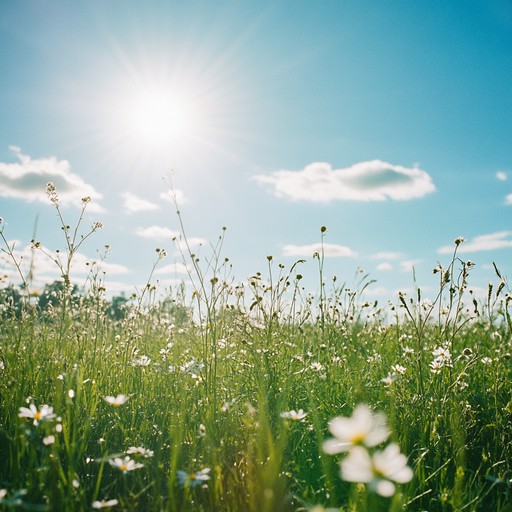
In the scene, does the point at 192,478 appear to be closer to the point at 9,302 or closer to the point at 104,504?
the point at 104,504

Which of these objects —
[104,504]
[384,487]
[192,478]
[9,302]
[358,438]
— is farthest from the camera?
[9,302]

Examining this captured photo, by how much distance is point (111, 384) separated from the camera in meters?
3.33

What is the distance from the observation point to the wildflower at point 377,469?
39.6 inches

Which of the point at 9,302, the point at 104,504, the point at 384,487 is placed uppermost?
the point at 9,302

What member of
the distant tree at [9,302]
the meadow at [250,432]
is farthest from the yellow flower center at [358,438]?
the distant tree at [9,302]

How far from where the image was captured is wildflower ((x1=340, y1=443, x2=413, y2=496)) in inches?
39.6

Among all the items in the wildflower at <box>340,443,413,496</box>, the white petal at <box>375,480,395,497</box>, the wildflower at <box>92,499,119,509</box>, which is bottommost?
the wildflower at <box>92,499,119,509</box>

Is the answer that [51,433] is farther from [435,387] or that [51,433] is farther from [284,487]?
[435,387]

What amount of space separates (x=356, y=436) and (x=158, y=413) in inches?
78.6

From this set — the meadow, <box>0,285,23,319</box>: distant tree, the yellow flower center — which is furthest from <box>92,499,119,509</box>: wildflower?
<box>0,285,23,319</box>: distant tree

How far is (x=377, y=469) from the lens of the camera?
1.05 meters

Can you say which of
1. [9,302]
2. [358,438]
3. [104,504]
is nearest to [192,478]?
[104,504]

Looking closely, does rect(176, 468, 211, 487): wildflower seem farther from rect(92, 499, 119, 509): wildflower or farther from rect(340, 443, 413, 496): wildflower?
rect(340, 443, 413, 496): wildflower

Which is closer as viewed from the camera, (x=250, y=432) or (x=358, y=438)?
(x=358, y=438)
